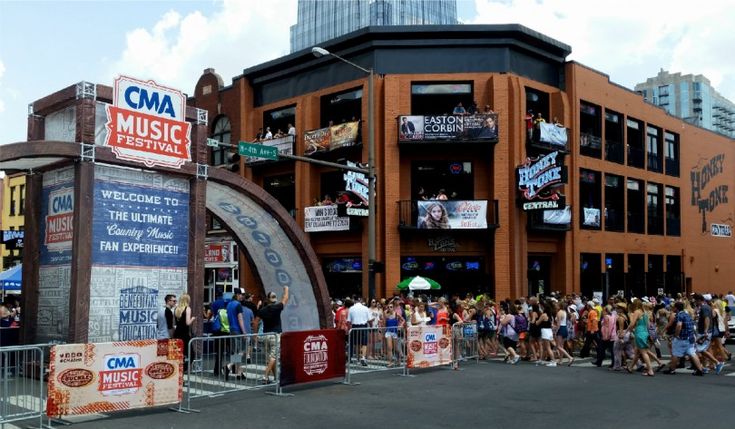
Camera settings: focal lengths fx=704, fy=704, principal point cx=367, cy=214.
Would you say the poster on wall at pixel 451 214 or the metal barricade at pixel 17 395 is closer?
the metal barricade at pixel 17 395

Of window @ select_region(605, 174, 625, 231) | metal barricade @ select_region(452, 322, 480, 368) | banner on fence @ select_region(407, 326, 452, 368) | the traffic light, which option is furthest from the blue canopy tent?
window @ select_region(605, 174, 625, 231)

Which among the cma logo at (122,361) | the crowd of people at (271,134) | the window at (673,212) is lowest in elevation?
the cma logo at (122,361)

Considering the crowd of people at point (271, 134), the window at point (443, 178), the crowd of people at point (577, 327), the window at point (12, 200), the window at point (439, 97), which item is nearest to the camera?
the crowd of people at point (577, 327)

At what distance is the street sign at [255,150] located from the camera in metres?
17.5

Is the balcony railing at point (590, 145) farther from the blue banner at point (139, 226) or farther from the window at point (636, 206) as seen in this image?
the blue banner at point (139, 226)

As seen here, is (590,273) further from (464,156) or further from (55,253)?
(55,253)

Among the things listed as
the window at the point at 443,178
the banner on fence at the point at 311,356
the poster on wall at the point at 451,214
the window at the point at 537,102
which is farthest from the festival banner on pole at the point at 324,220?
the banner on fence at the point at 311,356

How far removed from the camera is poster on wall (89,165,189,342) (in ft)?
42.5

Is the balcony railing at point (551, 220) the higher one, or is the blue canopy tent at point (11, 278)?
the balcony railing at point (551, 220)

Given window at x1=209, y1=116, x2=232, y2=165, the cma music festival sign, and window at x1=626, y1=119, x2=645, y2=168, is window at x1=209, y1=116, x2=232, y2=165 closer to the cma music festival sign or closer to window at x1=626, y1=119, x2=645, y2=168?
window at x1=626, y1=119, x2=645, y2=168

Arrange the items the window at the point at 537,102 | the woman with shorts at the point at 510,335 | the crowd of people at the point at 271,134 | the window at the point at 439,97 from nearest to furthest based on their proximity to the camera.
Result: the woman with shorts at the point at 510,335 < the window at the point at 439,97 < the window at the point at 537,102 < the crowd of people at the point at 271,134

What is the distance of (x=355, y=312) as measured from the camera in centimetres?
1689

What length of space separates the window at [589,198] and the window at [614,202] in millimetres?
1018

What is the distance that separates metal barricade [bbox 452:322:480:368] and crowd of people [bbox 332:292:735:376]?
33cm
